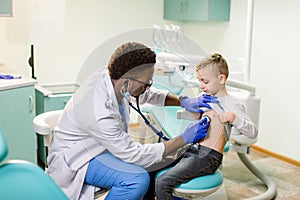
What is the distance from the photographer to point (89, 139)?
183 centimetres

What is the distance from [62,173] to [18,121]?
114 cm

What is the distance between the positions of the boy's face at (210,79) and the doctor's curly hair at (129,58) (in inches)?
13.8

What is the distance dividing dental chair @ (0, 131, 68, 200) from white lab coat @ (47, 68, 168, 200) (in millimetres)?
770

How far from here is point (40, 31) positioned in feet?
11.3

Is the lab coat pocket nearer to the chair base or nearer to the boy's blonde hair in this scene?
the chair base

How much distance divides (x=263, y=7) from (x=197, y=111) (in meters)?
2.04

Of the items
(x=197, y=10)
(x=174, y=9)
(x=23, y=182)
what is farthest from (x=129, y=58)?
(x=174, y=9)

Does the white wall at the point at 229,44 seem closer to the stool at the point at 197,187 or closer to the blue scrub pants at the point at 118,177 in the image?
the stool at the point at 197,187

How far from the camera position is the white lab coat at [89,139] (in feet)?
5.70

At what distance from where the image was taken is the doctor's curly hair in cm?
166

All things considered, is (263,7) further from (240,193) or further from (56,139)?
(56,139)

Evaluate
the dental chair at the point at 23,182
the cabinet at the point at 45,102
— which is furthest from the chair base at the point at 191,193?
the cabinet at the point at 45,102

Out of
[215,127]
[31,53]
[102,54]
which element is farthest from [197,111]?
[31,53]

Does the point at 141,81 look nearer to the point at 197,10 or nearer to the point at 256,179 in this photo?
the point at 256,179
